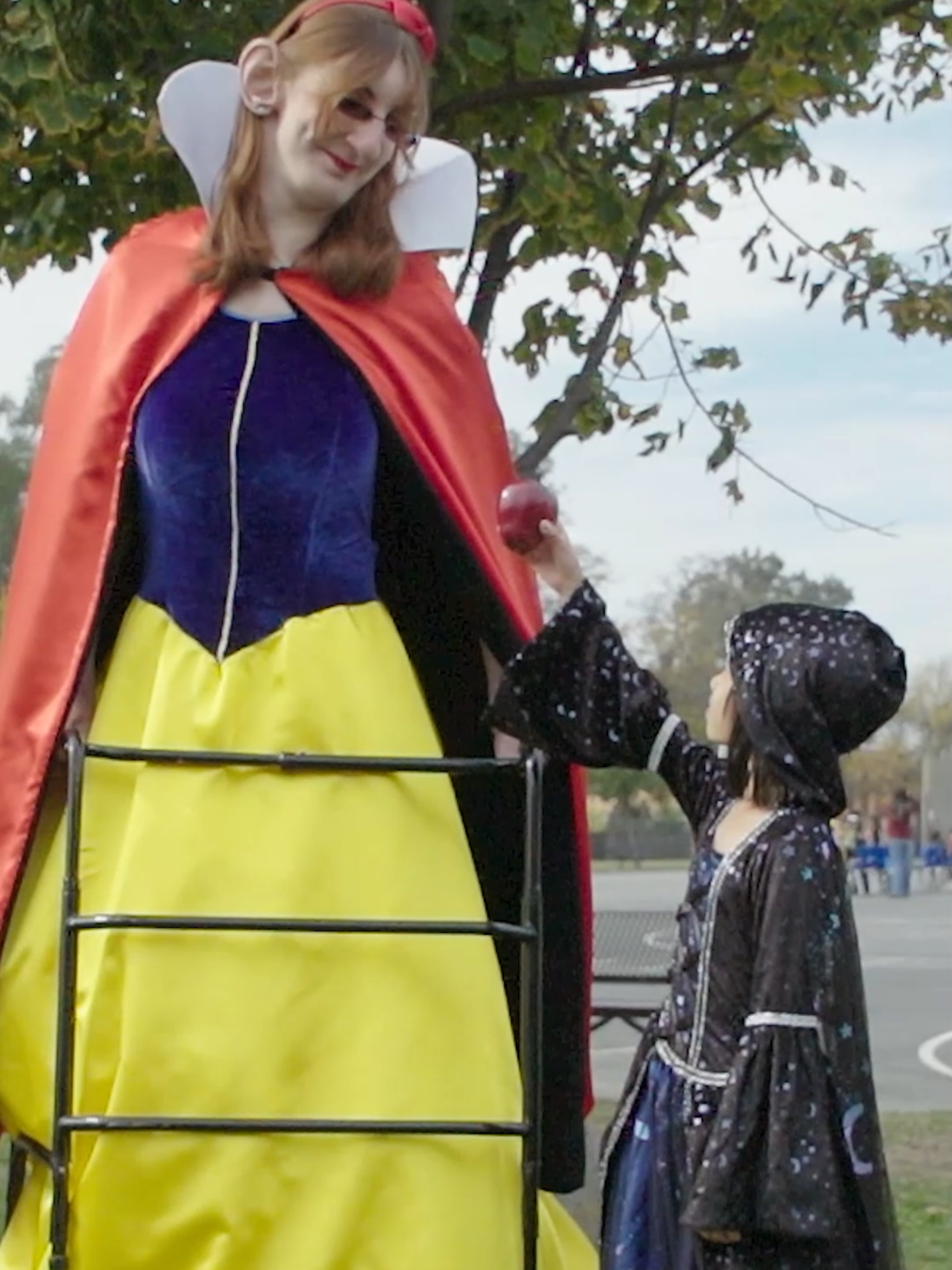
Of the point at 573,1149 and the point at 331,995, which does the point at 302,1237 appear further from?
the point at 573,1149

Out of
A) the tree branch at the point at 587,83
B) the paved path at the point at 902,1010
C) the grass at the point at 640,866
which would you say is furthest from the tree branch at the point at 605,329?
the grass at the point at 640,866

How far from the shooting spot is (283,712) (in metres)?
3.08

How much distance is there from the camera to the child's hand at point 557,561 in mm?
3123

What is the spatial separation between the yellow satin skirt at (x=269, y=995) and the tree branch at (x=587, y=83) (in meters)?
1.77

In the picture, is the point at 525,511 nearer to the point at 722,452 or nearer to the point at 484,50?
the point at 484,50

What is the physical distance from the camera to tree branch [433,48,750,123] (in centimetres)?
466

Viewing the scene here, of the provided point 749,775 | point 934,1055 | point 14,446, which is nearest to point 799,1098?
point 749,775

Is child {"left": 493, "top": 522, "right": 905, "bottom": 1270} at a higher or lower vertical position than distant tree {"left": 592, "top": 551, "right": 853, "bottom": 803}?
lower

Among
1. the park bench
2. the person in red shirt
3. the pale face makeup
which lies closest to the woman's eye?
the pale face makeup

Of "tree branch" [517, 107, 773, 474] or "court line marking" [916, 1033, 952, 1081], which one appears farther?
"court line marking" [916, 1033, 952, 1081]

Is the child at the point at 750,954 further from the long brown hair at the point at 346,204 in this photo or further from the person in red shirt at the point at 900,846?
the person in red shirt at the point at 900,846

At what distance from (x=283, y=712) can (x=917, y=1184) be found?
3.95 m

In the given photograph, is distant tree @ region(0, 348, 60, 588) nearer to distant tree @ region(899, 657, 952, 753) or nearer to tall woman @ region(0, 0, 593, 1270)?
tall woman @ region(0, 0, 593, 1270)

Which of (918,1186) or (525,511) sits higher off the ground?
(525,511)
